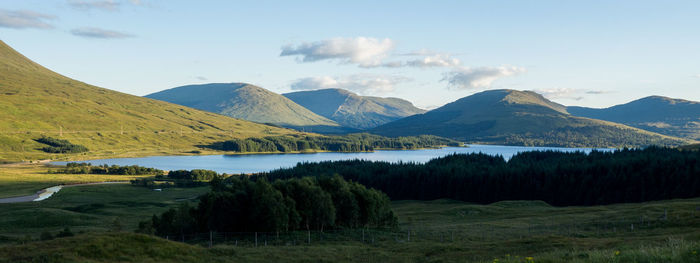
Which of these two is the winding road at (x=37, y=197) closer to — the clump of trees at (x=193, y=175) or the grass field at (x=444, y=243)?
the grass field at (x=444, y=243)

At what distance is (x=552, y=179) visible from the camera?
13175 centimetres

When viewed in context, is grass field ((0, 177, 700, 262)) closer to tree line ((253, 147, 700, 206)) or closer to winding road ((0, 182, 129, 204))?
winding road ((0, 182, 129, 204))

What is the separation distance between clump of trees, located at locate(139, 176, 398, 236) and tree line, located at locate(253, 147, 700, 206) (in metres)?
67.3

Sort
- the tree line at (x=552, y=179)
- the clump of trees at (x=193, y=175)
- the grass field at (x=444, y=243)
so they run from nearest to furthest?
the grass field at (x=444, y=243) → the tree line at (x=552, y=179) → the clump of trees at (x=193, y=175)

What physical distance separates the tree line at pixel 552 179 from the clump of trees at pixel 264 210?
2651 inches

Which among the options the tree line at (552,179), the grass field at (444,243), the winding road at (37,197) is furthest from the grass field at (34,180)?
the tree line at (552,179)

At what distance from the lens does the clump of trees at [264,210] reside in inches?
2352

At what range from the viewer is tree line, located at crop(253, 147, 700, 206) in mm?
116188

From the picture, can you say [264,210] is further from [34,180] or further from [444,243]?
[34,180]

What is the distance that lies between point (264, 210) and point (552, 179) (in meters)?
96.8

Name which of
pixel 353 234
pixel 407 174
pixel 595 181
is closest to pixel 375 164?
pixel 407 174

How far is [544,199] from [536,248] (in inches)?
3916

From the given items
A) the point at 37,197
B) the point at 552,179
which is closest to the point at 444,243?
the point at 552,179

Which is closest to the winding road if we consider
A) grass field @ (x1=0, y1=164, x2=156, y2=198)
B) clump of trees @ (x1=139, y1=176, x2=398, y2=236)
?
grass field @ (x1=0, y1=164, x2=156, y2=198)
